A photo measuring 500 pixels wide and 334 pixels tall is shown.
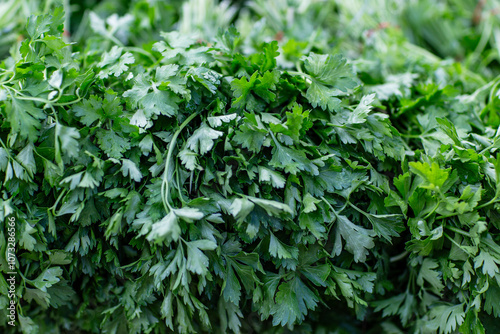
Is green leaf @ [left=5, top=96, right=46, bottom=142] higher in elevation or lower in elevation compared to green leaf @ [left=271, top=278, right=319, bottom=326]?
higher

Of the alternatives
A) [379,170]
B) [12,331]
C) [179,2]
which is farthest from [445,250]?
[179,2]

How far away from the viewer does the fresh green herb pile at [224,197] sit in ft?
2.70

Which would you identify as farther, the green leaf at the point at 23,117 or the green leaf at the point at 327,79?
the green leaf at the point at 327,79

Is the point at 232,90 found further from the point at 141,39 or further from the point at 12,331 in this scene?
the point at 12,331

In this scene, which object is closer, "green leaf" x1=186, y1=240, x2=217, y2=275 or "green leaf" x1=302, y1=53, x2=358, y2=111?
"green leaf" x1=186, y1=240, x2=217, y2=275

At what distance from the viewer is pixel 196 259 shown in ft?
2.57

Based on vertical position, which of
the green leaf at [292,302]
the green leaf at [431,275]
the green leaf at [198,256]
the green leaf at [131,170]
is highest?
the green leaf at [131,170]

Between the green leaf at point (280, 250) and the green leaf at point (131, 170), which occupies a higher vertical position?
the green leaf at point (131, 170)

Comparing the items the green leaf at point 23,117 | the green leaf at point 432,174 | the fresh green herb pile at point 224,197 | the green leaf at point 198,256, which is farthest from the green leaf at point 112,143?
the green leaf at point 432,174

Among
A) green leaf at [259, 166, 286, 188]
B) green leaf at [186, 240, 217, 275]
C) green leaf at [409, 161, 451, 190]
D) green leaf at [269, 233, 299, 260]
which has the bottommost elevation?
green leaf at [269, 233, 299, 260]

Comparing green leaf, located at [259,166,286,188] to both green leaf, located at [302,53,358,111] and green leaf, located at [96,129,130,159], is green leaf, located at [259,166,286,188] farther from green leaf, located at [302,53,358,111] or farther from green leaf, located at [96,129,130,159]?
green leaf, located at [96,129,130,159]

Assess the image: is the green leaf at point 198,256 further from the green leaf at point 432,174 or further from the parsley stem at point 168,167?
the green leaf at point 432,174

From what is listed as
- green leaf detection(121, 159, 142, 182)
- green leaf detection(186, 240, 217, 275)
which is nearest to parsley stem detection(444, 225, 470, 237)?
green leaf detection(186, 240, 217, 275)

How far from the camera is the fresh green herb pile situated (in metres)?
0.82
